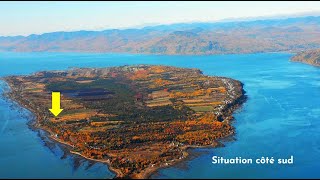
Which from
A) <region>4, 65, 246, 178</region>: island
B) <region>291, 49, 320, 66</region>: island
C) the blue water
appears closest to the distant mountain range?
<region>291, 49, 320, 66</region>: island

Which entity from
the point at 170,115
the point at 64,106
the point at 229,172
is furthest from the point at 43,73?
the point at 229,172

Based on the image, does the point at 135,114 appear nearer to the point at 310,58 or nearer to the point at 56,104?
the point at 56,104

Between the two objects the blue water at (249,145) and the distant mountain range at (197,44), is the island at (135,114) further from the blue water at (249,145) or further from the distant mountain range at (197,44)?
the distant mountain range at (197,44)

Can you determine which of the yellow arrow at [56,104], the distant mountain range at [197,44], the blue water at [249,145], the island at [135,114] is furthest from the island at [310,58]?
the yellow arrow at [56,104]

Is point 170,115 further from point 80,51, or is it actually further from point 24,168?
point 80,51

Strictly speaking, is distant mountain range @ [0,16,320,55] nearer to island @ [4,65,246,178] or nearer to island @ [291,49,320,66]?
island @ [291,49,320,66]

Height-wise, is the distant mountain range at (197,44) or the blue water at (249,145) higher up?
the distant mountain range at (197,44)

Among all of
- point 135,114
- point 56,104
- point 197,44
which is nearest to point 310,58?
point 197,44

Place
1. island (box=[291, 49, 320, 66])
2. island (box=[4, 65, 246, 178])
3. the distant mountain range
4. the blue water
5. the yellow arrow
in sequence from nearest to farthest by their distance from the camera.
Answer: the blue water < island (box=[4, 65, 246, 178]) < the yellow arrow < island (box=[291, 49, 320, 66]) < the distant mountain range
